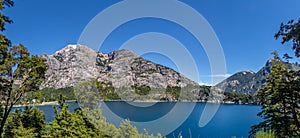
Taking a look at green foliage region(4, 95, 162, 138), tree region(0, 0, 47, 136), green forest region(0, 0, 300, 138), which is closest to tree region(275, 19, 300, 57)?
green forest region(0, 0, 300, 138)

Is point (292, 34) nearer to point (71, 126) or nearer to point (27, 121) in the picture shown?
point (71, 126)

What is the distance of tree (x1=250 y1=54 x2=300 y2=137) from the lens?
245 inches

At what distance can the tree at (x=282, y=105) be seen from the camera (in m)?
6.23

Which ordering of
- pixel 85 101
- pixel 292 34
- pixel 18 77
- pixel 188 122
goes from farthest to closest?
pixel 188 122
pixel 18 77
pixel 85 101
pixel 292 34

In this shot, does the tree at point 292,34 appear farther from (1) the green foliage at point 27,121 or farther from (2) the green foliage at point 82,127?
(1) the green foliage at point 27,121

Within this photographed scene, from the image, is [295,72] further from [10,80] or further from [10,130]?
[10,130]

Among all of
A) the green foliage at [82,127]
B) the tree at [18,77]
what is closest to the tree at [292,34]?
the green foliage at [82,127]

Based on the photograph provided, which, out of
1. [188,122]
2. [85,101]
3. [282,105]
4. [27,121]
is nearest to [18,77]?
[27,121]

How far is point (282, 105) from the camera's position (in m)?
6.69

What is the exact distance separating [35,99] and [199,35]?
10085mm

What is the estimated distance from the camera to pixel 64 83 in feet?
584

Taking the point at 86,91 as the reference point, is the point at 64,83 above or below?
above

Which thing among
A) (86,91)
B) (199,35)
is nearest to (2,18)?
(86,91)

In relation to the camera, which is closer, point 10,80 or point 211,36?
point 211,36
